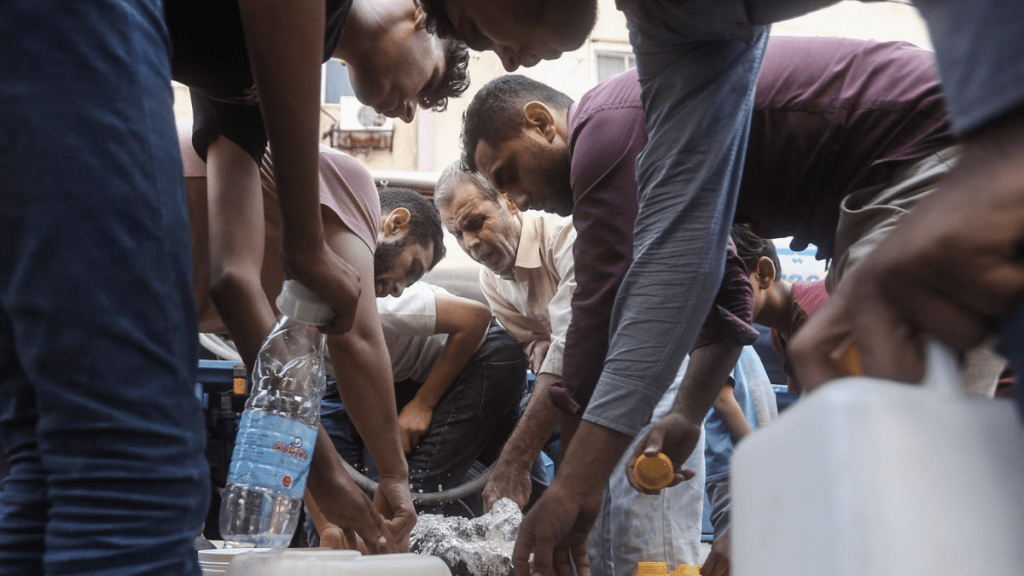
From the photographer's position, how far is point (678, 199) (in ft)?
3.85

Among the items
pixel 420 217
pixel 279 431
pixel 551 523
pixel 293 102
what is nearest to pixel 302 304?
pixel 279 431

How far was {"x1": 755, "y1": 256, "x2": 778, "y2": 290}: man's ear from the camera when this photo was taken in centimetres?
231

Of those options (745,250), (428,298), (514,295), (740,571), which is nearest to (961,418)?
(740,571)

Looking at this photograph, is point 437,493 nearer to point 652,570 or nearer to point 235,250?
point 652,570

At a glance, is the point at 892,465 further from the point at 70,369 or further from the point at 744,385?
the point at 744,385

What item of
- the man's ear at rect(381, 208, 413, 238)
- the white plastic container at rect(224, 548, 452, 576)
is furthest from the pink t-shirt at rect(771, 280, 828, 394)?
the white plastic container at rect(224, 548, 452, 576)

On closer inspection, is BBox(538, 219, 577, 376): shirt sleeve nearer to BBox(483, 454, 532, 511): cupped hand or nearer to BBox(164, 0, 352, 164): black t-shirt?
BBox(483, 454, 532, 511): cupped hand

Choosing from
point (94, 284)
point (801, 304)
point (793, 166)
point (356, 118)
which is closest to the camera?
point (94, 284)

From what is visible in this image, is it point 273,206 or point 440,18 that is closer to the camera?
point 440,18

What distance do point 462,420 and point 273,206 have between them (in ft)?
3.64

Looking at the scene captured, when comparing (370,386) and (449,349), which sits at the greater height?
(370,386)

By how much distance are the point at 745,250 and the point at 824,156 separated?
3.23ft

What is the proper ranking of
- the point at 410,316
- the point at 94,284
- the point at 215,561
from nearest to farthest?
1. the point at 94,284
2. the point at 215,561
3. the point at 410,316

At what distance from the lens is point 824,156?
3.89 feet
